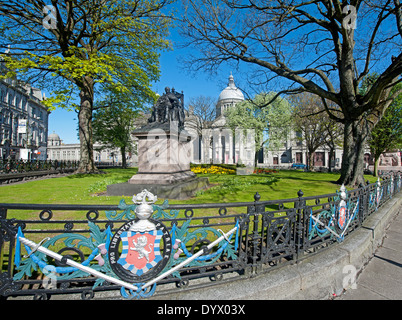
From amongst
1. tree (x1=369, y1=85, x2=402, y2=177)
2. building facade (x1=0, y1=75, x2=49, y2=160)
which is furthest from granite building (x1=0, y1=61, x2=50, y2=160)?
tree (x1=369, y1=85, x2=402, y2=177)

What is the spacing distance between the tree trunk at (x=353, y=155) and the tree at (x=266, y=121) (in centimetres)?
2248

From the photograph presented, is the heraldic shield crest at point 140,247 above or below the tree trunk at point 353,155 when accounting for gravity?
below

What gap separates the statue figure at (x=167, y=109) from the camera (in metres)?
9.05

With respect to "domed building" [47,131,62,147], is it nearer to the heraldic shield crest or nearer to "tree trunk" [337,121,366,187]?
"tree trunk" [337,121,366,187]

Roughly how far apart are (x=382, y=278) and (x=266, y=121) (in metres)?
32.9

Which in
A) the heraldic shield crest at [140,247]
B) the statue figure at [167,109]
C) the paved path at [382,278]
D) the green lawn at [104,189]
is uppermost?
the statue figure at [167,109]

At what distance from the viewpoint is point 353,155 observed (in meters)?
10.4

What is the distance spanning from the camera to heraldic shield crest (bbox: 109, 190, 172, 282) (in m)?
2.13

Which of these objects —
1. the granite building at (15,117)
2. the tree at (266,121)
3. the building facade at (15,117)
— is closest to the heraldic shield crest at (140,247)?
the tree at (266,121)

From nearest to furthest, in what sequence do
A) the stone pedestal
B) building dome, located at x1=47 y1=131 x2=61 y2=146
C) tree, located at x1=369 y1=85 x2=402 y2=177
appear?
the stone pedestal → tree, located at x1=369 y1=85 x2=402 y2=177 → building dome, located at x1=47 y1=131 x2=61 y2=146

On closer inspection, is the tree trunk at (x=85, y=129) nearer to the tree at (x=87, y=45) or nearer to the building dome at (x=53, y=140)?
the tree at (x=87, y=45)

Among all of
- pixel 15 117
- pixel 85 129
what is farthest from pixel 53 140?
pixel 85 129

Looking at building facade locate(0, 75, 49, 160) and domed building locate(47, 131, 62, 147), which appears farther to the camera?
domed building locate(47, 131, 62, 147)

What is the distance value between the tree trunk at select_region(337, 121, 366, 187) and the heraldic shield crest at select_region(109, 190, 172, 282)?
11.1 m
